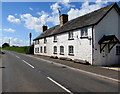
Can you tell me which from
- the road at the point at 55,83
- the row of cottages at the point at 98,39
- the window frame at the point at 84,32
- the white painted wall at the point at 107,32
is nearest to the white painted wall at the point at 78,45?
the row of cottages at the point at 98,39

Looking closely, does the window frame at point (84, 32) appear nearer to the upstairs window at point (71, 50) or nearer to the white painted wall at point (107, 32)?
the white painted wall at point (107, 32)

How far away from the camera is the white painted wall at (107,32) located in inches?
587

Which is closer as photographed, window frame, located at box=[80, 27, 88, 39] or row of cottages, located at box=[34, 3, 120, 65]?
row of cottages, located at box=[34, 3, 120, 65]

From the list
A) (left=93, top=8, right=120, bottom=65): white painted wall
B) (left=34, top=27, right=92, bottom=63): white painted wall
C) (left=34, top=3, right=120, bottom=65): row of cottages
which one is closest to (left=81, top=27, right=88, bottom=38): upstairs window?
(left=34, top=3, right=120, bottom=65): row of cottages

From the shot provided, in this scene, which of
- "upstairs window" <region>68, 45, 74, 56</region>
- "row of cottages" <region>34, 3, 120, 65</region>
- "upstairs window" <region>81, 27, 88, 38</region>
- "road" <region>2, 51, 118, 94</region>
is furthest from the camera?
"upstairs window" <region>68, 45, 74, 56</region>

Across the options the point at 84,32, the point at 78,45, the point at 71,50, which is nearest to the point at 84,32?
the point at 84,32

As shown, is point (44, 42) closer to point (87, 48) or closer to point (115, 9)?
point (87, 48)

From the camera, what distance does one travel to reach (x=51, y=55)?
26109 mm

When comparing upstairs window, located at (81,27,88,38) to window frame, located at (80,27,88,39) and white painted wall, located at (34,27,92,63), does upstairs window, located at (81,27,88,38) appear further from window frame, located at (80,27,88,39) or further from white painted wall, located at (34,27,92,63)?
white painted wall, located at (34,27,92,63)

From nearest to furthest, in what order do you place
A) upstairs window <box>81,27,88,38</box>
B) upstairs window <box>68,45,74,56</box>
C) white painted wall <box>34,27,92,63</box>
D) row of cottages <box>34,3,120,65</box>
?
row of cottages <box>34,3,120,65</box> < white painted wall <box>34,27,92,63</box> < upstairs window <box>81,27,88,38</box> < upstairs window <box>68,45,74,56</box>

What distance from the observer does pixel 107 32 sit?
15.9 metres

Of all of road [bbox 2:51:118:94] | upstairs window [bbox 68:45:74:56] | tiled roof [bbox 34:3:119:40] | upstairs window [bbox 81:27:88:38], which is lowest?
road [bbox 2:51:118:94]

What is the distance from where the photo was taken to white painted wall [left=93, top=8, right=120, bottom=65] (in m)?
14.9

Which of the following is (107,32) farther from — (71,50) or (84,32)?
(71,50)
